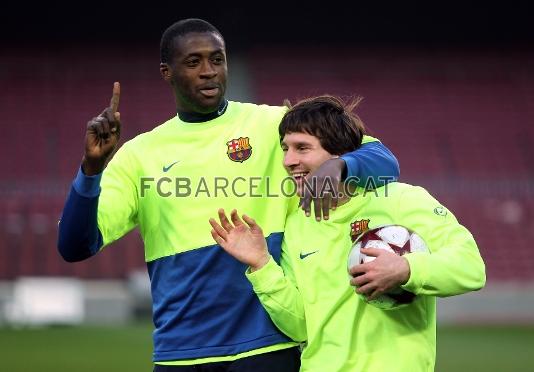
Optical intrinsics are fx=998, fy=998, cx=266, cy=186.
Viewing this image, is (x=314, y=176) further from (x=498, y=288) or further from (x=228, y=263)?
(x=498, y=288)

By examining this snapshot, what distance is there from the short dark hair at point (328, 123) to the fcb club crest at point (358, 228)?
0.95 feet

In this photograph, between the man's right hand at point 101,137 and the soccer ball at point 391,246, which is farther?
the man's right hand at point 101,137

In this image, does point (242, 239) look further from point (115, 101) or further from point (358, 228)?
point (115, 101)

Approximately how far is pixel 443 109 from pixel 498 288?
7527 mm

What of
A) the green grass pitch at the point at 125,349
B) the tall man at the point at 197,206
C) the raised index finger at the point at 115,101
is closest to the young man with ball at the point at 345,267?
the tall man at the point at 197,206

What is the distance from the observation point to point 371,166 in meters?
3.65

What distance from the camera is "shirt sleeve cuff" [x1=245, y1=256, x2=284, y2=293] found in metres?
3.67

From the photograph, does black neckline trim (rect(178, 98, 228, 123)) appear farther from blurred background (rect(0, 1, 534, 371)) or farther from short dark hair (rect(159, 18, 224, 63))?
blurred background (rect(0, 1, 534, 371))

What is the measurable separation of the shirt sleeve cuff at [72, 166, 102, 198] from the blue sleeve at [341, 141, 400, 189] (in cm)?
93

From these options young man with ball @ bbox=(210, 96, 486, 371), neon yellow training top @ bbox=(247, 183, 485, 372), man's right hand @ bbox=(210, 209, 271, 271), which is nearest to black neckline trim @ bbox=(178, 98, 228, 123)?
young man with ball @ bbox=(210, 96, 486, 371)

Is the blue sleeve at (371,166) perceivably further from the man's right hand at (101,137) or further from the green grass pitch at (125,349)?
the green grass pitch at (125,349)

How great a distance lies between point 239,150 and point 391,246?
3.42 feet

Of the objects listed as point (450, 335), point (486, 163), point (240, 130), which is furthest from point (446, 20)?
point (240, 130)

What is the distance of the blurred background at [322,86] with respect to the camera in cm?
1875
